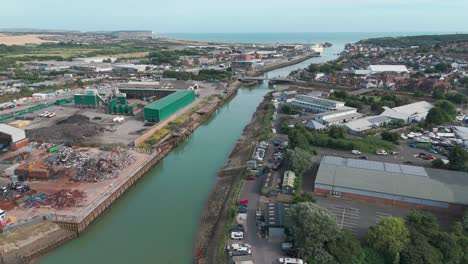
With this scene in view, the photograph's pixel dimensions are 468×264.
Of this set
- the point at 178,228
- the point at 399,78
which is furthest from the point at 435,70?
the point at 178,228

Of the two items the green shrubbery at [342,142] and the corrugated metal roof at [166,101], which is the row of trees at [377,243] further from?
the corrugated metal roof at [166,101]

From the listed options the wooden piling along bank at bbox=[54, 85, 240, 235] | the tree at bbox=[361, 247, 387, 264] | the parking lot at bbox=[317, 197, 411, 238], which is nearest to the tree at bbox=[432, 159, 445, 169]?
the parking lot at bbox=[317, 197, 411, 238]

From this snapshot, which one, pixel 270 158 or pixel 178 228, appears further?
pixel 270 158

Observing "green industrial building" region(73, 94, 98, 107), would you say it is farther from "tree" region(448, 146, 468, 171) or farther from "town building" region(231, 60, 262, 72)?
"town building" region(231, 60, 262, 72)

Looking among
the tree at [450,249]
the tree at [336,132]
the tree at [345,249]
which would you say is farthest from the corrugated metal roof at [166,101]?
the tree at [450,249]

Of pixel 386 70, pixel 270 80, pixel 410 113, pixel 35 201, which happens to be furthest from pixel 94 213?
pixel 386 70

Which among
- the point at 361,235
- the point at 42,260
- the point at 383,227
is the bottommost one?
the point at 42,260

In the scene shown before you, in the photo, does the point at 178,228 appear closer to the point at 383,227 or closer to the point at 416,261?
the point at 383,227
